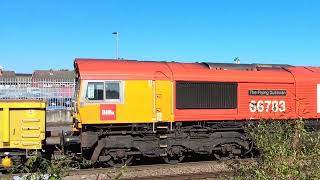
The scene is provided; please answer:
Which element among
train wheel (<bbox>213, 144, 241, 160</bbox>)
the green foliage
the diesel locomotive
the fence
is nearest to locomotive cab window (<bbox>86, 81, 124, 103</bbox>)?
the diesel locomotive

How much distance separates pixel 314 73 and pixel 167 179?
7.42 m

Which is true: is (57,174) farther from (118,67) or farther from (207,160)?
(207,160)

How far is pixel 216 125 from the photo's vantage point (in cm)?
1445

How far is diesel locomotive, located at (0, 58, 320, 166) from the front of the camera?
43.9 feet

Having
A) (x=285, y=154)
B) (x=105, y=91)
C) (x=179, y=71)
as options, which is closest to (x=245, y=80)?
(x=179, y=71)

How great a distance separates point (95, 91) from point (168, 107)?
226 centimetres

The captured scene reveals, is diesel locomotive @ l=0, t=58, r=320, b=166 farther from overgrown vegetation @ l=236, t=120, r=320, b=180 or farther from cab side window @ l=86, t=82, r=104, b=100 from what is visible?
overgrown vegetation @ l=236, t=120, r=320, b=180

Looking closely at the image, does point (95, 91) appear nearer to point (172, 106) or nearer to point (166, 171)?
point (172, 106)

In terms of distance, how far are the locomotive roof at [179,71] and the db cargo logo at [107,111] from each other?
2.73 ft

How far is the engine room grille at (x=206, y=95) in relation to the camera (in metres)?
14.1

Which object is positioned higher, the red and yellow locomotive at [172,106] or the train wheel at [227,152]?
the red and yellow locomotive at [172,106]

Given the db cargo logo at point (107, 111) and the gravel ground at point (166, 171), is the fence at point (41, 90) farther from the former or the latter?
the gravel ground at point (166, 171)

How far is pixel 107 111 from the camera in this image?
13.4 metres

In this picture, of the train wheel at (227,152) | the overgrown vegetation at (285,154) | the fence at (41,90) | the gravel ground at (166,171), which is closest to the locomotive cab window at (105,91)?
the gravel ground at (166,171)
